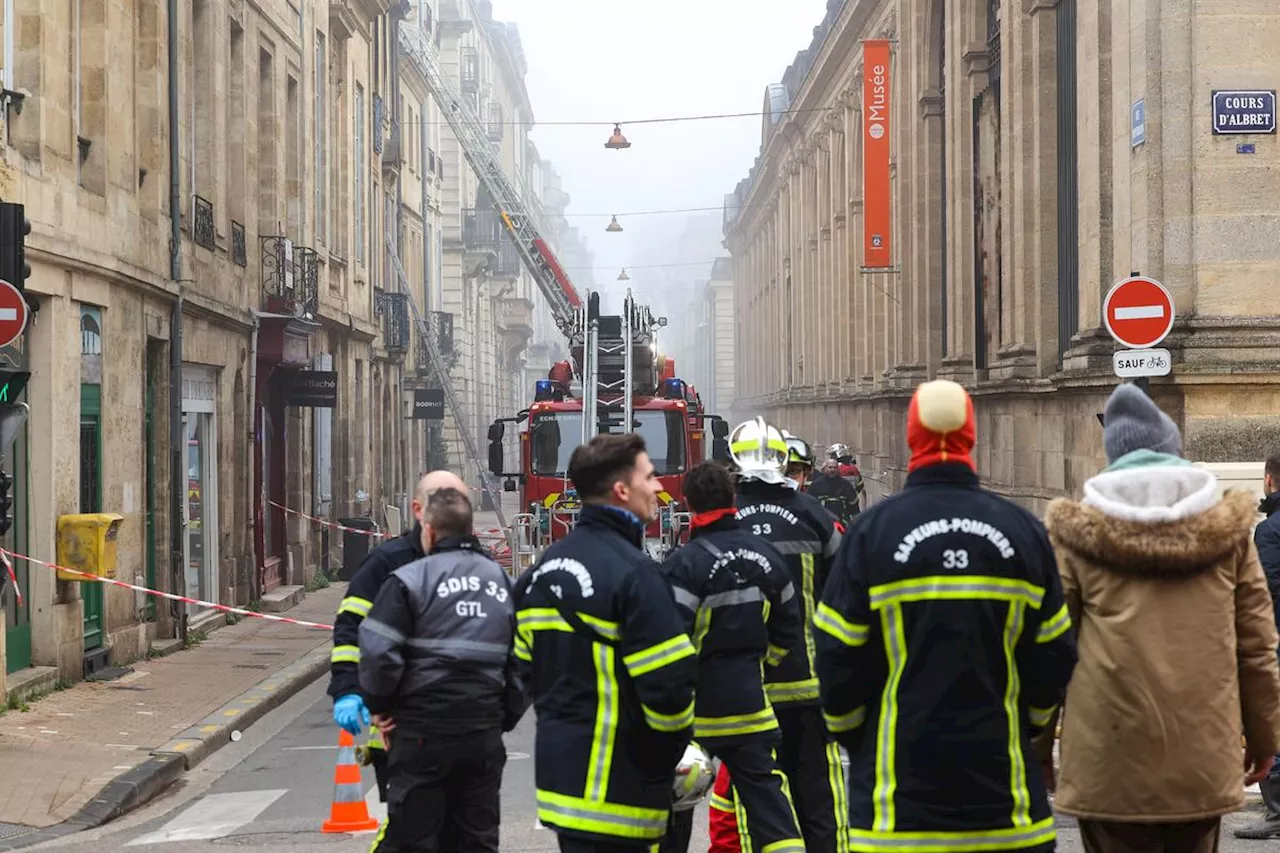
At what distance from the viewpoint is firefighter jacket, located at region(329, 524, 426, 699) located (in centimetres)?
658

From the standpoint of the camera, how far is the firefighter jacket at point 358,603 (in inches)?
259

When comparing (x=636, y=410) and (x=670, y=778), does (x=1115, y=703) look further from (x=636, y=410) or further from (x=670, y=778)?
(x=636, y=410)

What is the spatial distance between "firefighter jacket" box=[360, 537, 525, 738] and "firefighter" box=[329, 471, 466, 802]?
0.69 feet

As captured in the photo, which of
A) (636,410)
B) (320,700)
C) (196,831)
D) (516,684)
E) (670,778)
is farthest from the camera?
(636,410)

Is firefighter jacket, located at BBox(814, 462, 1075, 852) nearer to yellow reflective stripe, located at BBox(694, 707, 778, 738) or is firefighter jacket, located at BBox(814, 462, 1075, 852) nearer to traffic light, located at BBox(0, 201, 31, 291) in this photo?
yellow reflective stripe, located at BBox(694, 707, 778, 738)

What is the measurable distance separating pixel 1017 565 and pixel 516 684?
2.22m

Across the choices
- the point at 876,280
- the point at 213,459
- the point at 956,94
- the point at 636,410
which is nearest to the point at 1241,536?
the point at 636,410

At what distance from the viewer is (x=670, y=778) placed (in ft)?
18.5

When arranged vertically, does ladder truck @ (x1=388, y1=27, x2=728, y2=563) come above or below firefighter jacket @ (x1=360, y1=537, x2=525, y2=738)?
above

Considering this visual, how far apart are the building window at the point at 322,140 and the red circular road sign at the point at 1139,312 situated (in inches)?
708

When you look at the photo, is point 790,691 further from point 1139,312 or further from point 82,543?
point 82,543

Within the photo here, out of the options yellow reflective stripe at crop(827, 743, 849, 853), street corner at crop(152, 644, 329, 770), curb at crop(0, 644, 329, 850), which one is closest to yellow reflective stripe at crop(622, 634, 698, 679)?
yellow reflective stripe at crop(827, 743, 849, 853)

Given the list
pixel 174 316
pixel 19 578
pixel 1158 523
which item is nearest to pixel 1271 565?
pixel 1158 523

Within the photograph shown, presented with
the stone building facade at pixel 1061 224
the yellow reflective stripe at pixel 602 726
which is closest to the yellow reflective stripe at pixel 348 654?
the yellow reflective stripe at pixel 602 726
